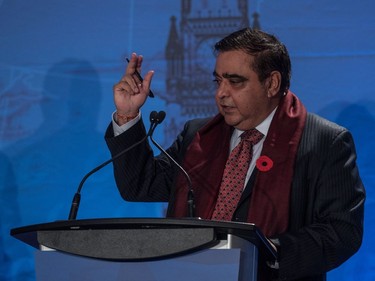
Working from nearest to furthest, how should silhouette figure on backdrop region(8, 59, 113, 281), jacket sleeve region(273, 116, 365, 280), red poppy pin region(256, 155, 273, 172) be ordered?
jacket sleeve region(273, 116, 365, 280) < red poppy pin region(256, 155, 273, 172) < silhouette figure on backdrop region(8, 59, 113, 281)

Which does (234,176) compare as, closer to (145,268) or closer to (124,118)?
(124,118)

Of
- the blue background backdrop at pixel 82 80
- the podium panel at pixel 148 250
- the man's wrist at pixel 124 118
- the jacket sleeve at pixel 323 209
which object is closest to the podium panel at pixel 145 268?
the podium panel at pixel 148 250

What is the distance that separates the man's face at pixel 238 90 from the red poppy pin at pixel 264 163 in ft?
0.55

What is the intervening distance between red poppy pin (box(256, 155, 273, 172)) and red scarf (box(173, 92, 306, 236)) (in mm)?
11

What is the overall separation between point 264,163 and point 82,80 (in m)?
1.49

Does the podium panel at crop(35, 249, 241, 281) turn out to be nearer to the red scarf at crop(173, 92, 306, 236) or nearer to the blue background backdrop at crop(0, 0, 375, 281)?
the red scarf at crop(173, 92, 306, 236)

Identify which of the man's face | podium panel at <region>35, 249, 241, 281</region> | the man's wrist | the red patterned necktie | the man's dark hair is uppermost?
the man's dark hair

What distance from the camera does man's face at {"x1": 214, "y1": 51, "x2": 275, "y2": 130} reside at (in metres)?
2.35

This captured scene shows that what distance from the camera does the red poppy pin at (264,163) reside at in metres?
2.25

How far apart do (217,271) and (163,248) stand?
13 centimetres

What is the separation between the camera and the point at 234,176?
2334 millimetres

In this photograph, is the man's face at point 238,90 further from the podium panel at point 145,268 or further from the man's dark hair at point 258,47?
the podium panel at point 145,268

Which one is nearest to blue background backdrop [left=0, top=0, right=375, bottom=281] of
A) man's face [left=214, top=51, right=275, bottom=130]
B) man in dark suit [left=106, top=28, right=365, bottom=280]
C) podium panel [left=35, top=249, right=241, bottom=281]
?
man in dark suit [left=106, top=28, right=365, bottom=280]

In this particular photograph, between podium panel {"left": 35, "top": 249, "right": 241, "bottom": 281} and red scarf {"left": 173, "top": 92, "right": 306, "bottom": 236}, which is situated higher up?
red scarf {"left": 173, "top": 92, "right": 306, "bottom": 236}
